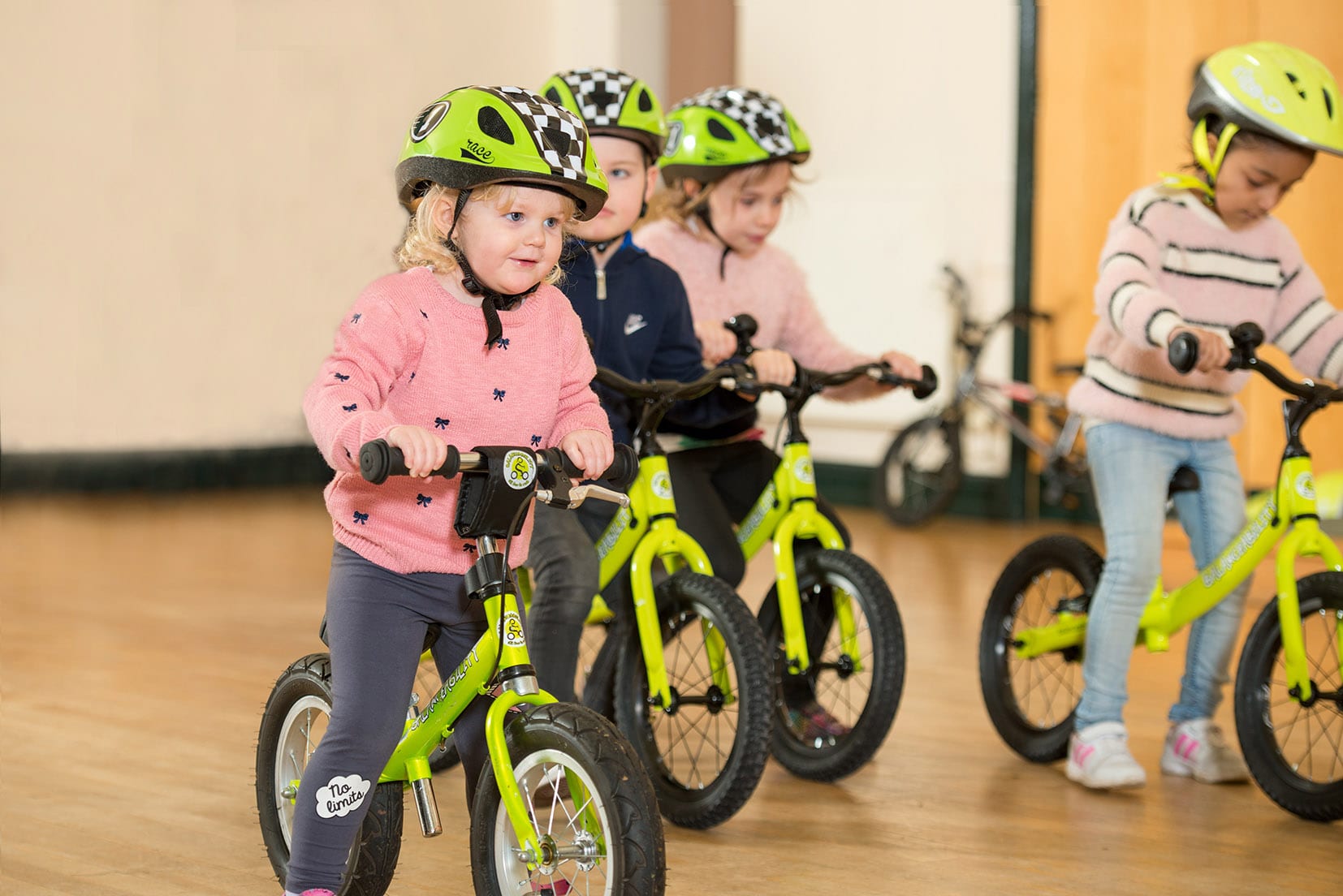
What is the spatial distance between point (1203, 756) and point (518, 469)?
1.97 meters

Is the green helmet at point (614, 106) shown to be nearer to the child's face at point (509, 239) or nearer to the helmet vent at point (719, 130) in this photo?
the helmet vent at point (719, 130)

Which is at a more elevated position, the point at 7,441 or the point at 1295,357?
the point at 1295,357

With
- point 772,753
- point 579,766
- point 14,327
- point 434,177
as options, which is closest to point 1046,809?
point 772,753

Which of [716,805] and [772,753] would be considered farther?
[772,753]

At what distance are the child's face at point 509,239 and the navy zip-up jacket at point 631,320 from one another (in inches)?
37.4

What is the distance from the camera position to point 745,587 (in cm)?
569

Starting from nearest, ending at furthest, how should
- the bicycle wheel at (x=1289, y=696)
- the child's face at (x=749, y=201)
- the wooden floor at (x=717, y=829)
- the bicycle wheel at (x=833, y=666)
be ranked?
the wooden floor at (x=717, y=829), the bicycle wheel at (x=1289, y=696), the bicycle wheel at (x=833, y=666), the child's face at (x=749, y=201)

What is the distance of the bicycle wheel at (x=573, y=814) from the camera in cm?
196

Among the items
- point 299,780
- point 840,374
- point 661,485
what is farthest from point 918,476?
point 299,780

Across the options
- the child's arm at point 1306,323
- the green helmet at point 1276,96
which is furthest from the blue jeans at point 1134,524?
the green helmet at point 1276,96

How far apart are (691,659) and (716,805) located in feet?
0.92

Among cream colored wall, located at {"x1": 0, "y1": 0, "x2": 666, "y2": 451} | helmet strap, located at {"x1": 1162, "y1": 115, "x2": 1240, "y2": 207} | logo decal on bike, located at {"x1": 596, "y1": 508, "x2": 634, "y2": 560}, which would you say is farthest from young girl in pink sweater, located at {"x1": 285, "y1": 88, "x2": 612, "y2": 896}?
cream colored wall, located at {"x1": 0, "y1": 0, "x2": 666, "y2": 451}

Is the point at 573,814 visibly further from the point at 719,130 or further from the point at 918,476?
the point at 918,476

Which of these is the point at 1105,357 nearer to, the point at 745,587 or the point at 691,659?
the point at 691,659
